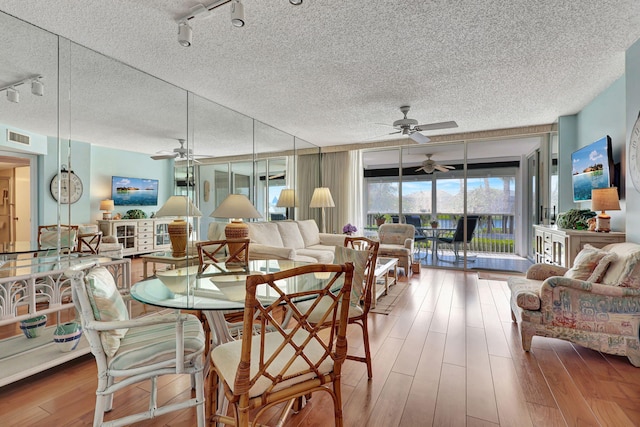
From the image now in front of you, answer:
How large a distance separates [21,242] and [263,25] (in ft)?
7.78

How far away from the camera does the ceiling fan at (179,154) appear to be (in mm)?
3392

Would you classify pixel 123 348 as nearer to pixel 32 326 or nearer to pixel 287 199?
pixel 32 326

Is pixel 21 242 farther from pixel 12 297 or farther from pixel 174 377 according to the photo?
pixel 174 377

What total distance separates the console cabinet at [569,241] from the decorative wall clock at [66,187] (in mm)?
4750

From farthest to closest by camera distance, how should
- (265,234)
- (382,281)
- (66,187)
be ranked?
(265,234)
(382,281)
(66,187)

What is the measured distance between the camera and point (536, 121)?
476 cm

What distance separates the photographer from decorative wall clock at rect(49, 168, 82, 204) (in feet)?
8.11

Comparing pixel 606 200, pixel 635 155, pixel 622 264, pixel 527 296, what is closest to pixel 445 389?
pixel 527 296

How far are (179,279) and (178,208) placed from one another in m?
1.59

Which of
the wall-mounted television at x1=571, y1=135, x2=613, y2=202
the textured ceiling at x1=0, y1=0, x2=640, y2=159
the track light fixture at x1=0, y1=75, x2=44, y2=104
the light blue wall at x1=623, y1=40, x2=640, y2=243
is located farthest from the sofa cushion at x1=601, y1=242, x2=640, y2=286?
the track light fixture at x1=0, y1=75, x2=44, y2=104

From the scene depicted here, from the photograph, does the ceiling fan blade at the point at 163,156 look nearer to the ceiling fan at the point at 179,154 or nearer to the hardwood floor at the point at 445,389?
the ceiling fan at the point at 179,154

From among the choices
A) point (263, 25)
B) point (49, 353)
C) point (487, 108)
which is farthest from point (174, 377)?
point (487, 108)

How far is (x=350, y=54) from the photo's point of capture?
2.72 m

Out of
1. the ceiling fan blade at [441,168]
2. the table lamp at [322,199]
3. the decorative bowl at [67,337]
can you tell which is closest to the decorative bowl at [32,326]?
the decorative bowl at [67,337]
